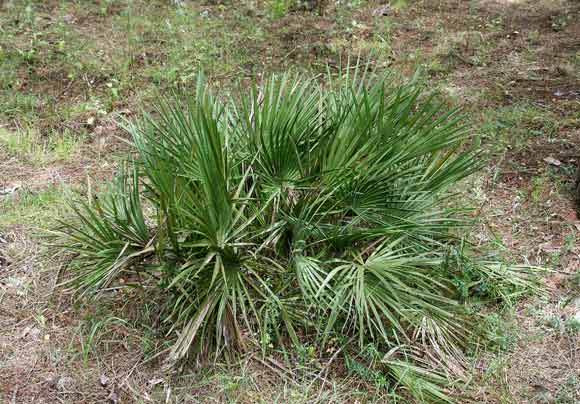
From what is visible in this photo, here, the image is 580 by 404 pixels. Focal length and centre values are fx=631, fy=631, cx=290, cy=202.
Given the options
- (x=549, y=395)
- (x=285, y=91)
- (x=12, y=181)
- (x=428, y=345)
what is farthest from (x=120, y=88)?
(x=549, y=395)

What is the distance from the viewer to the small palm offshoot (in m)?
3.10

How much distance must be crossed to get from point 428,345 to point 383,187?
86 cm

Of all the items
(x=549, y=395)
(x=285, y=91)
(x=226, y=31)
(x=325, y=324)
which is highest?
(x=285, y=91)

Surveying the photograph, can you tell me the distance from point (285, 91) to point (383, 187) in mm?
900

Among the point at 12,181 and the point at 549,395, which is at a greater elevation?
the point at 12,181

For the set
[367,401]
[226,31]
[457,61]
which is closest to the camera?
[367,401]

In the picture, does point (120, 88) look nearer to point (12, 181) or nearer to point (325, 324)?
point (12, 181)

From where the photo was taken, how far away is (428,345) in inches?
127

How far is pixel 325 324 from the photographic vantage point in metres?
3.32

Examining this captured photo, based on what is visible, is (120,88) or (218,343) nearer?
(218,343)

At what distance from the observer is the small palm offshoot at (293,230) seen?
3098 mm

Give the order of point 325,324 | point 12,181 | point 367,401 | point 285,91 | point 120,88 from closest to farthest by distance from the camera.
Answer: point 367,401 < point 325,324 < point 285,91 < point 12,181 < point 120,88

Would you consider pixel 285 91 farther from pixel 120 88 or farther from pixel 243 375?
pixel 120 88

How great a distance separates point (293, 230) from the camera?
3420mm
